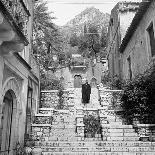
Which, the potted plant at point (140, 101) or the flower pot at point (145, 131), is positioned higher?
the potted plant at point (140, 101)

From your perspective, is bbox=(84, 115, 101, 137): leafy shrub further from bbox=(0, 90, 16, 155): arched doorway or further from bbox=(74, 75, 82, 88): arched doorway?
bbox=(74, 75, 82, 88): arched doorway

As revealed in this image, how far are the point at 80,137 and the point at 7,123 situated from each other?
3.69 meters

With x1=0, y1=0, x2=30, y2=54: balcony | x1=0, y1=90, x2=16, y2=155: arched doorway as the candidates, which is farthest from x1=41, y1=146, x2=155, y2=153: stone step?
x1=0, y1=0, x2=30, y2=54: balcony

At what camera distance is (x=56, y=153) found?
866 cm

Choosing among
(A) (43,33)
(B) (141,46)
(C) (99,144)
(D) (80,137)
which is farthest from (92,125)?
(A) (43,33)

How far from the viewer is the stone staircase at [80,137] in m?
8.98

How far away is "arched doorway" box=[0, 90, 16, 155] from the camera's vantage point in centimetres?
764

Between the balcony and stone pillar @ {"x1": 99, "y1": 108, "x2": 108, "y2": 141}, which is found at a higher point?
the balcony

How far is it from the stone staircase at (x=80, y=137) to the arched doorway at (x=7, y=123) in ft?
5.09

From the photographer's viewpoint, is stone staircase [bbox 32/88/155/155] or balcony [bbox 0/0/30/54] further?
stone staircase [bbox 32/88/155/155]

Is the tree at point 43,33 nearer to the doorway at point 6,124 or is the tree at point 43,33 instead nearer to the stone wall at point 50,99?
the stone wall at point 50,99

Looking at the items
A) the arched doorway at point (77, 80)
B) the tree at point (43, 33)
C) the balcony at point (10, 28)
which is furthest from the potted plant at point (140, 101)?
the arched doorway at point (77, 80)

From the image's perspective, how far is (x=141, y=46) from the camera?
15.1 metres

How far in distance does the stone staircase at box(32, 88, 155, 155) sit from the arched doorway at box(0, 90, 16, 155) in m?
1.55
